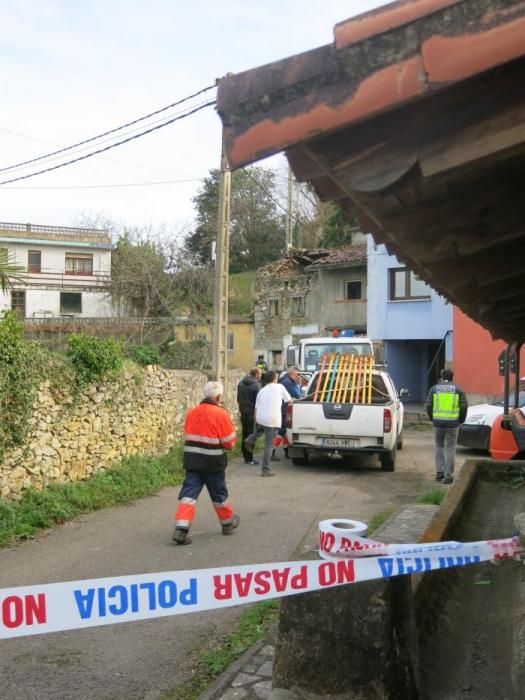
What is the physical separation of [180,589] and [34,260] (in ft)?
166

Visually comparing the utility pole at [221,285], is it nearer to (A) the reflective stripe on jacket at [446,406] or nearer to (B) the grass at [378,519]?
(A) the reflective stripe on jacket at [446,406]

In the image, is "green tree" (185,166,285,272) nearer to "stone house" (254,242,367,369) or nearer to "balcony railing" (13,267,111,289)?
"balcony railing" (13,267,111,289)

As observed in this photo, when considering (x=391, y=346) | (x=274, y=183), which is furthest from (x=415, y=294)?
(x=274, y=183)

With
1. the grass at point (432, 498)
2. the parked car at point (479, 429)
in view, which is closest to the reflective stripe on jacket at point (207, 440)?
the grass at point (432, 498)

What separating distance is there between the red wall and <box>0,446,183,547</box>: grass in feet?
46.5

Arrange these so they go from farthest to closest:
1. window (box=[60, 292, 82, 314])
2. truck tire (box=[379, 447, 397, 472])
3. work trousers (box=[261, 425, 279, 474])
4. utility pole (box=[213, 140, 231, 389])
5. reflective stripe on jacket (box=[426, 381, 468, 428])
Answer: window (box=[60, 292, 82, 314]) → utility pole (box=[213, 140, 231, 389]) → truck tire (box=[379, 447, 397, 472]) → work trousers (box=[261, 425, 279, 474]) → reflective stripe on jacket (box=[426, 381, 468, 428])

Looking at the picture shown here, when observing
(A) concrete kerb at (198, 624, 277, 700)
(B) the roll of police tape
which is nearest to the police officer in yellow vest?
(A) concrete kerb at (198, 624, 277, 700)

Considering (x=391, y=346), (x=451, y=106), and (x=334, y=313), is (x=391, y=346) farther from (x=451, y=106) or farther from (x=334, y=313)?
(x=451, y=106)

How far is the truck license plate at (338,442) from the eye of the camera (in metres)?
11.5

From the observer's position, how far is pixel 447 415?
10.3 m

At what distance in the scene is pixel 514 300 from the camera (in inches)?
199

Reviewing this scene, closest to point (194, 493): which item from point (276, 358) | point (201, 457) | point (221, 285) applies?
point (201, 457)

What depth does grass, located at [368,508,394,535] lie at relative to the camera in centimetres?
739

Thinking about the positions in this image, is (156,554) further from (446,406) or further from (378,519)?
(446,406)
